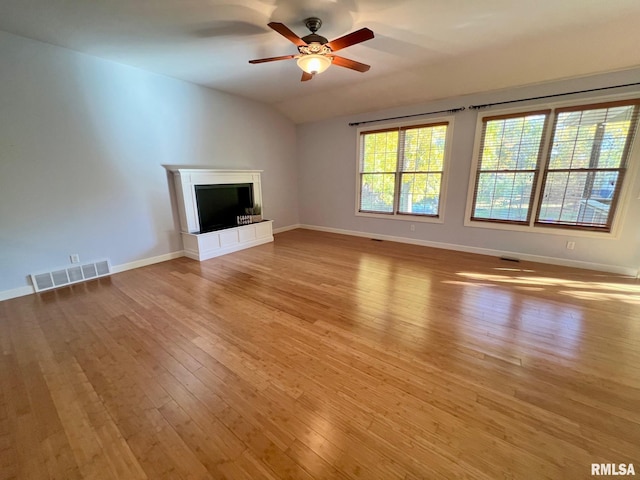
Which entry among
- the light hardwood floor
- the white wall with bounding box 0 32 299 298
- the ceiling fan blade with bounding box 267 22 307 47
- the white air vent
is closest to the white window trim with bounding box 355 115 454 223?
the light hardwood floor

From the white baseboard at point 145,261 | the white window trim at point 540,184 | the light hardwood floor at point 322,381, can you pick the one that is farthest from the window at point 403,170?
the white baseboard at point 145,261

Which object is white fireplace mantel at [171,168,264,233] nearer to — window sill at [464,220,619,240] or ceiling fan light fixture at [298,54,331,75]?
ceiling fan light fixture at [298,54,331,75]

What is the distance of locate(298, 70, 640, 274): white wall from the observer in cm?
344

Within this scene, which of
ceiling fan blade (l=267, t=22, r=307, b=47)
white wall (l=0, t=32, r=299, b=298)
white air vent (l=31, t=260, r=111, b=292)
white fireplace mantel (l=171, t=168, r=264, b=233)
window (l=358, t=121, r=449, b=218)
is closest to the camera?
ceiling fan blade (l=267, t=22, r=307, b=47)

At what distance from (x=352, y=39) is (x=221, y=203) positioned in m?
3.51

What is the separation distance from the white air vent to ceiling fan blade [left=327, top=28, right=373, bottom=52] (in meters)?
4.14

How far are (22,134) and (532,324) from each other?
5.87m

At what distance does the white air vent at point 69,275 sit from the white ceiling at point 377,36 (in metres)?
2.73

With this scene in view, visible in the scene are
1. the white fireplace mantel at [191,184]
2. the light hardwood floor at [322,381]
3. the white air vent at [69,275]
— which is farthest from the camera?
the white fireplace mantel at [191,184]

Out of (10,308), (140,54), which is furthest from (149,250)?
(140,54)

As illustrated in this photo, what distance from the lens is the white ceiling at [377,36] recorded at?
7.68 ft

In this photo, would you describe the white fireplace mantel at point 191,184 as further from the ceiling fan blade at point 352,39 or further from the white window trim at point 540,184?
the white window trim at point 540,184

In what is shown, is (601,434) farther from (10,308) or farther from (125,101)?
(125,101)

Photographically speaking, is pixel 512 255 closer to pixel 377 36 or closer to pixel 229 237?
pixel 377 36
